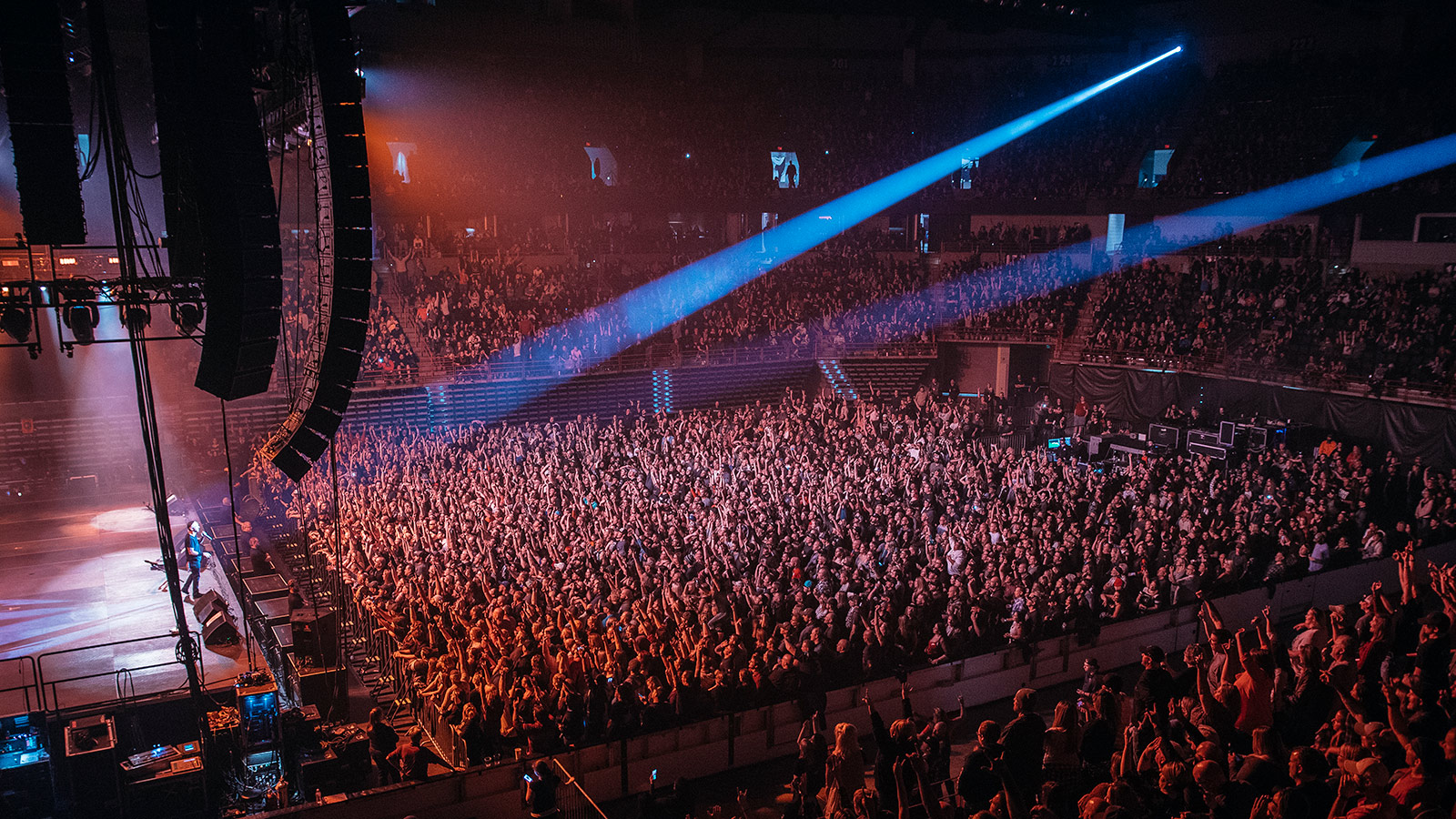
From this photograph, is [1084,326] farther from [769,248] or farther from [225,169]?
[225,169]

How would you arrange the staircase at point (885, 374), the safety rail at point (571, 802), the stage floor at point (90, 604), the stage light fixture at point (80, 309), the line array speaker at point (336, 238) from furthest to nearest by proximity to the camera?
the staircase at point (885, 374), the stage floor at point (90, 604), the safety rail at point (571, 802), the stage light fixture at point (80, 309), the line array speaker at point (336, 238)

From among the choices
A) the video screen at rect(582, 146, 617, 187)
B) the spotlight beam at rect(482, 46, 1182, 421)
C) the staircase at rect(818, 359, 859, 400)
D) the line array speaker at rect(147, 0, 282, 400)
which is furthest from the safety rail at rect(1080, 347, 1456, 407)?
the line array speaker at rect(147, 0, 282, 400)

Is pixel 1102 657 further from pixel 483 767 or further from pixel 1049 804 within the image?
pixel 483 767

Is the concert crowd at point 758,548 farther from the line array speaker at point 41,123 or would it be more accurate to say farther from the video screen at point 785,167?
the video screen at point 785,167

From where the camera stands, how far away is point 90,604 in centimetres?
1228

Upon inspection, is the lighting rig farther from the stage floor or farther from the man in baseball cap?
the man in baseball cap

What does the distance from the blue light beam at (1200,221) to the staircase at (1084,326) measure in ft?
2.08

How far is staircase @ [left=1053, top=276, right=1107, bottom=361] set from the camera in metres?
21.4

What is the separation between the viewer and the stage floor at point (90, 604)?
32.1 feet

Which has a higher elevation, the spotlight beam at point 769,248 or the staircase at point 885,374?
the spotlight beam at point 769,248

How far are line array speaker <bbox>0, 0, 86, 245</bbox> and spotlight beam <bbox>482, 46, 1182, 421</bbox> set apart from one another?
51.2ft

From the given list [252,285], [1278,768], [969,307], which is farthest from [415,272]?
[1278,768]

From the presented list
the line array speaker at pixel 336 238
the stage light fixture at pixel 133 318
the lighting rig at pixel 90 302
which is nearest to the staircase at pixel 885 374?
the lighting rig at pixel 90 302

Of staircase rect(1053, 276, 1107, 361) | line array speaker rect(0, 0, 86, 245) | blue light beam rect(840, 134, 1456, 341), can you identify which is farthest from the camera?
staircase rect(1053, 276, 1107, 361)
